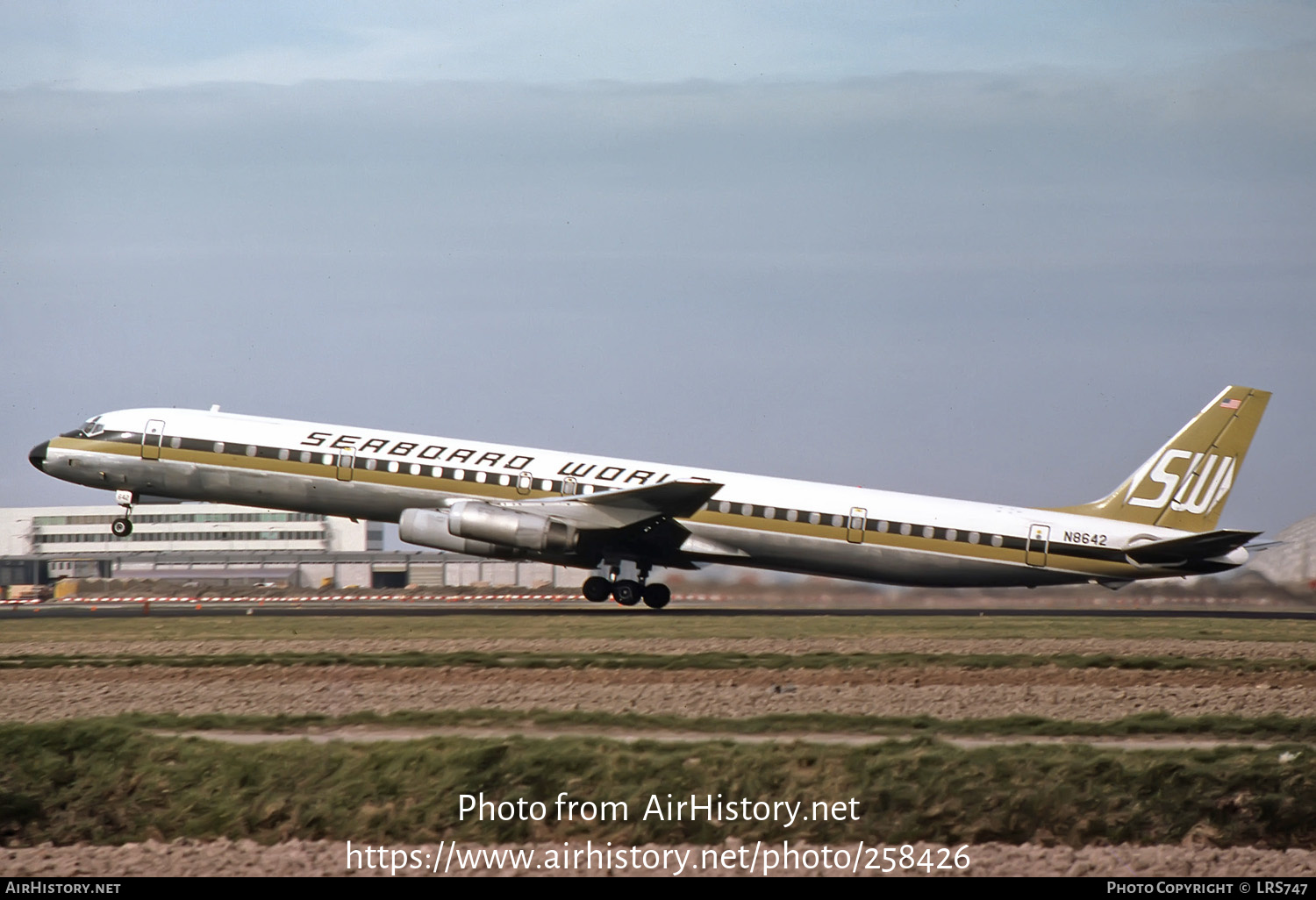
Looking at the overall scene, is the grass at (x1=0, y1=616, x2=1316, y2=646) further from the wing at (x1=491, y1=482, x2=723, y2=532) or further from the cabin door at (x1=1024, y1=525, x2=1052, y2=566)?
the wing at (x1=491, y1=482, x2=723, y2=532)

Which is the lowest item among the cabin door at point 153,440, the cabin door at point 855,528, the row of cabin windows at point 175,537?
the cabin door at point 855,528

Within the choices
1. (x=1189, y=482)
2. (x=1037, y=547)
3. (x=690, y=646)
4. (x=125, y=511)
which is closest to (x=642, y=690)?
(x=690, y=646)

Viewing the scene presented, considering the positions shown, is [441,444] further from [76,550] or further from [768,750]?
[76,550]

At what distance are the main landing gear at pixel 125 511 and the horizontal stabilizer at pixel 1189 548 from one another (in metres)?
25.1

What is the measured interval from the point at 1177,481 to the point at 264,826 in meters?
27.0

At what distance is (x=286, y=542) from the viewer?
4412 inches

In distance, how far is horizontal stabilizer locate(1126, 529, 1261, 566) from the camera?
105ft

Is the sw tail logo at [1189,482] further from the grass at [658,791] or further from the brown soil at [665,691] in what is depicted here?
the grass at [658,791]

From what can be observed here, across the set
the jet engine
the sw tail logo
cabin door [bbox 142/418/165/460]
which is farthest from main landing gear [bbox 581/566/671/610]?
the sw tail logo

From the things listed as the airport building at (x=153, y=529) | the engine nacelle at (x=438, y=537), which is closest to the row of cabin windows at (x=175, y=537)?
the airport building at (x=153, y=529)

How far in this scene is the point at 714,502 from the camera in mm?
33312

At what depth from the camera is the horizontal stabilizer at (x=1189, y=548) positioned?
32.1 m

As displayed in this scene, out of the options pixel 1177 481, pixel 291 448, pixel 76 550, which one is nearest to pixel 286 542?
pixel 76 550

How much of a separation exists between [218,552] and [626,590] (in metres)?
72.6
